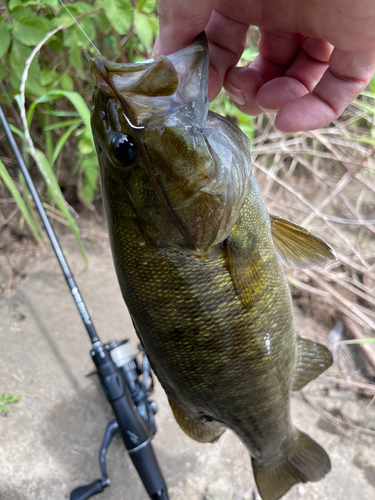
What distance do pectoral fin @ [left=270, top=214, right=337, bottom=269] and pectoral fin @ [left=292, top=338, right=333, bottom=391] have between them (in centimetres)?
36

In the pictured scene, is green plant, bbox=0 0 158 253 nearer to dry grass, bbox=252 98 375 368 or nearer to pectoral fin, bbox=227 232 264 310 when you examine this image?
pectoral fin, bbox=227 232 264 310

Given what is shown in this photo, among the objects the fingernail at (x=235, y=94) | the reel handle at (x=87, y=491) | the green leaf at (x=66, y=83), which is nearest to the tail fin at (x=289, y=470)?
the reel handle at (x=87, y=491)

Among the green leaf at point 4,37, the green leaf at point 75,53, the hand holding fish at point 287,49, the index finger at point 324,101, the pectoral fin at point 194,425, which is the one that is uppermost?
the green leaf at point 4,37

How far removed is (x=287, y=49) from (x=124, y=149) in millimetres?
1000

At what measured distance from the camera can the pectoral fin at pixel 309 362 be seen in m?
1.30

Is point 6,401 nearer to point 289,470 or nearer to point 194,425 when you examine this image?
point 194,425

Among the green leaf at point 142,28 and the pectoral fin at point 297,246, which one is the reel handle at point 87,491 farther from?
the green leaf at point 142,28

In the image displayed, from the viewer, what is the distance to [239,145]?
875 mm

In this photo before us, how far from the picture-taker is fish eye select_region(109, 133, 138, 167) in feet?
2.46

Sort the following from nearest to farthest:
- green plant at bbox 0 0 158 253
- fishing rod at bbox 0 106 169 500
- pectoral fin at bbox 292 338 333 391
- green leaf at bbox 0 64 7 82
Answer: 1. pectoral fin at bbox 292 338 333 391
2. fishing rod at bbox 0 106 169 500
3. green plant at bbox 0 0 158 253
4. green leaf at bbox 0 64 7 82

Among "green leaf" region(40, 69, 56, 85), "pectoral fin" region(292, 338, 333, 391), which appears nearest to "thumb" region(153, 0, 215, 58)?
"pectoral fin" region(292, 338, 333, 391)

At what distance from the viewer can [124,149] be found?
0.75 metres

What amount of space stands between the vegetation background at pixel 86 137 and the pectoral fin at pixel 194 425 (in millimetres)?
1138

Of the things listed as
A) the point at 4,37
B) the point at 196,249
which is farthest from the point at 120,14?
the point at 196,249
